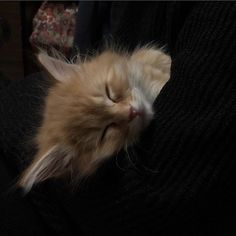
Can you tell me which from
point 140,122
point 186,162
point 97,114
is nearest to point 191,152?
point 186,162

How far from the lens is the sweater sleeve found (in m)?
0.75

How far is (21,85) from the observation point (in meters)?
1.26

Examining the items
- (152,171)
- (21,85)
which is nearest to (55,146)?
(152,171)

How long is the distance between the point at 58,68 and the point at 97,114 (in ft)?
0.81

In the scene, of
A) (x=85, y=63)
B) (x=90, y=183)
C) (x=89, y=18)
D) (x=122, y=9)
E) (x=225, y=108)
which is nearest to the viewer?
(x=225, y=108)

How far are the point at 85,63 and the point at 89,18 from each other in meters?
0.43

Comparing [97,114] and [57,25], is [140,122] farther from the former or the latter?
[57,25]

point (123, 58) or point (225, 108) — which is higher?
point (225, 108)

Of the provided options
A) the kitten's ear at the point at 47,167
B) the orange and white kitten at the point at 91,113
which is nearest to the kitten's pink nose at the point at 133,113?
the orange and white kitten at the point at 91,113

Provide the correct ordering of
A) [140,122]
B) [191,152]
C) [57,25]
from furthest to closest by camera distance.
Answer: [57,25]
[140,122]
[191,152]

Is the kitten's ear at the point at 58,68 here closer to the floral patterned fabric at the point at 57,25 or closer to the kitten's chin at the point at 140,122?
the kitten's chin at the point at 140,122

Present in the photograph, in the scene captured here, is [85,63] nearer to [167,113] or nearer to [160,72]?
[160,72]

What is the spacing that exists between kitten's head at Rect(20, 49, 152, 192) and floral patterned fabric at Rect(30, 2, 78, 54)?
3.50 ft

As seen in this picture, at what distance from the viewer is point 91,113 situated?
3.25 feet
